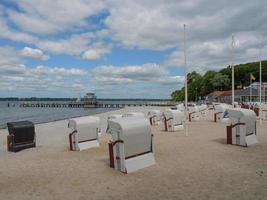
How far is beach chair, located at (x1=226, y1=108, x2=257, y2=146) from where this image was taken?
41.8 feet

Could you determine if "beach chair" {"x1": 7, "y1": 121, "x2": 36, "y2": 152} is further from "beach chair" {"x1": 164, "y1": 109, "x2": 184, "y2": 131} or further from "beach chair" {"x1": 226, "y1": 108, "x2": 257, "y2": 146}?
"beach chair" {"x1": 164, "y1": 109, "x2": 184, "y2": 131}

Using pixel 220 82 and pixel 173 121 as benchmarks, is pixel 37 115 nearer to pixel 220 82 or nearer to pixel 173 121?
pixel 173 121

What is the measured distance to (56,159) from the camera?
11039 mm

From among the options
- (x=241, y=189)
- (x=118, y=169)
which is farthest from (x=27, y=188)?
(x=241, y=189)

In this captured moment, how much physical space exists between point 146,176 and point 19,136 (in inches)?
288

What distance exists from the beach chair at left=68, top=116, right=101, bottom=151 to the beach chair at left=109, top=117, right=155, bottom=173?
148 inches

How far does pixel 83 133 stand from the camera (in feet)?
42.4

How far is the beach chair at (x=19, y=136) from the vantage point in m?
13.4

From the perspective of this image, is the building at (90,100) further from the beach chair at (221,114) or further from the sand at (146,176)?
the sand at (146,176)

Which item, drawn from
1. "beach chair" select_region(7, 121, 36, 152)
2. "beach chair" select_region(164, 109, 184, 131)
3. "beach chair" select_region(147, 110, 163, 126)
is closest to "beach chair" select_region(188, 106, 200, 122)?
"beach chair" select_region(147, 110, 163, 126)

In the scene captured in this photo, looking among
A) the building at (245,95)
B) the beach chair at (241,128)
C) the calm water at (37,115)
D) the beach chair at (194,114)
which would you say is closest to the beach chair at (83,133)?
the beach chair at (241,128)

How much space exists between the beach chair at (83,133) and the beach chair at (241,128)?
526 cm

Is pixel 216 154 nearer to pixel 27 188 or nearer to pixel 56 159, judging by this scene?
pixel 56 159

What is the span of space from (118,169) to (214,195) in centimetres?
315
